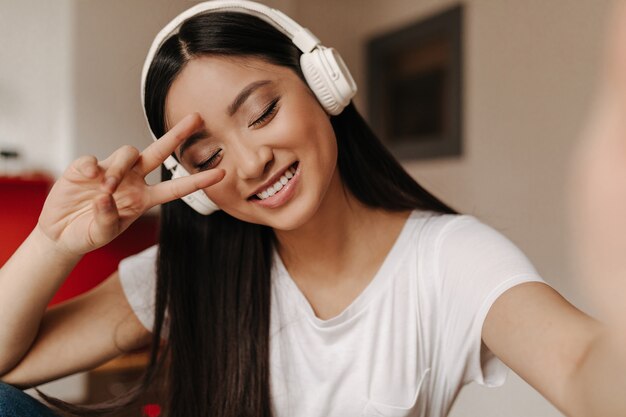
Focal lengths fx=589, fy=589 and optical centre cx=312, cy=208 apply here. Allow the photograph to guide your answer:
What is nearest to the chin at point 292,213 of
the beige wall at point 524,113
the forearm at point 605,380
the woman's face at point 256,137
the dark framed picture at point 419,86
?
the woman's face at point 256,137

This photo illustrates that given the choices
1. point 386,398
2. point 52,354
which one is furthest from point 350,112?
point 52,354

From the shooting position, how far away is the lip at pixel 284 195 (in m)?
0.84

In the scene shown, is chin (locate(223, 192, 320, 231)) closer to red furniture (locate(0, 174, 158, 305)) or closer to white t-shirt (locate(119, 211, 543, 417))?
white t-shirt (locate(119, 211, 543, 417))

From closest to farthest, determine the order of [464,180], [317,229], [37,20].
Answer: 1. [317,229]
2. [37,20]
3. [464,180]

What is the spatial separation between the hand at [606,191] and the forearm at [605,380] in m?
0.07

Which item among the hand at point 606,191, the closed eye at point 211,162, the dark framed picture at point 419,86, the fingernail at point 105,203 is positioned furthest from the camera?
the dark framed picture at point 419,86

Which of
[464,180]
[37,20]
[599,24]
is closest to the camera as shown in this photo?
[599,24]

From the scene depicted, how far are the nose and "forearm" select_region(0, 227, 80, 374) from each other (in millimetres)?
292

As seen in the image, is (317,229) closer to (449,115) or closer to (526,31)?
(526,31)

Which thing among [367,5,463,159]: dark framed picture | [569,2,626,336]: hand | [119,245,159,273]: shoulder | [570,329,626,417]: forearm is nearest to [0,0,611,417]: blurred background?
[367,5,463,159]: dark framed picture

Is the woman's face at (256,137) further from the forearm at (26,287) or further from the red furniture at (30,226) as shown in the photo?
the red furniture at (30,226)

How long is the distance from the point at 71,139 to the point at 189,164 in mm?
1541

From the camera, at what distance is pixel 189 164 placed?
2.80 ft

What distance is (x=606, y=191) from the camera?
372mm
